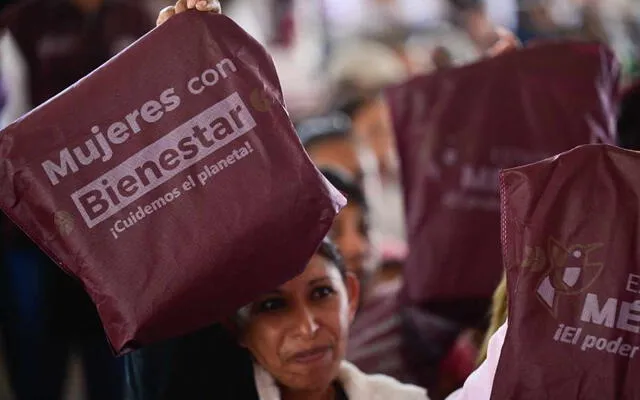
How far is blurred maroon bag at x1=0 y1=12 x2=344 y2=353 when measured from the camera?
3.01 ft

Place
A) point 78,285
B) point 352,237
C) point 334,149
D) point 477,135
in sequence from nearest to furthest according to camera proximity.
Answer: point 477,135, point 352,237, point 78,285, point 334,149

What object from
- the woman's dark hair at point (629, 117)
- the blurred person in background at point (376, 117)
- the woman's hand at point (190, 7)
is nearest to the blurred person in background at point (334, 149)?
the blurred person in background at point (376, 117)

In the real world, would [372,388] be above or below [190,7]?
below

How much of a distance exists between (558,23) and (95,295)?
11.6 feet

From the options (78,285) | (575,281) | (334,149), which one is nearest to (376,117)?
(334,149)

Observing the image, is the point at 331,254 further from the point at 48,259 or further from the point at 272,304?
the point at 48,259

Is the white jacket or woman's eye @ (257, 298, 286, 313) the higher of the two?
woman's eye @ (257, 298, 286, 313)

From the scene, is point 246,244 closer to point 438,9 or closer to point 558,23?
point 558,23

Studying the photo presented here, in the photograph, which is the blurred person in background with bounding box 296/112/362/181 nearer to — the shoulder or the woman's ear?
the woman's ear

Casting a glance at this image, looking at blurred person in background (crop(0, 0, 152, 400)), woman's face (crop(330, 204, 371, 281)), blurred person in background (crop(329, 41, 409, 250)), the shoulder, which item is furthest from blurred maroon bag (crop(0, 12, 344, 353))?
blurred person in background (crop(329, 41, 409, 250))

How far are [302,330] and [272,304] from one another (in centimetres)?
5

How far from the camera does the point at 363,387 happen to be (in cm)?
117

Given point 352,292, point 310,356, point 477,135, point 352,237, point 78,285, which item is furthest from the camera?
point 78,285

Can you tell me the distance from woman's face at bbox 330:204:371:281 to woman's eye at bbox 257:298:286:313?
54 centimetres
